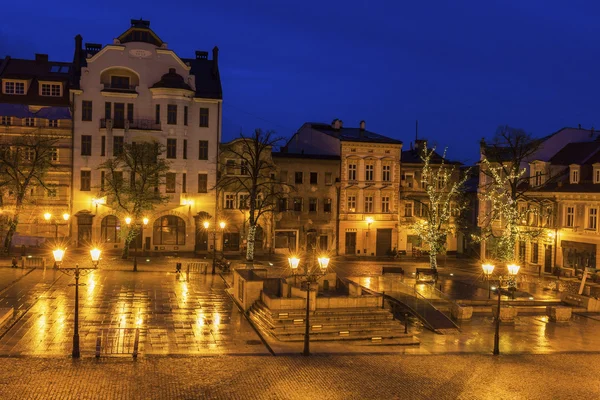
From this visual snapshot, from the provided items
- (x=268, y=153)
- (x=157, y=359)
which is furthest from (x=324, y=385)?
(x=268, y=153)

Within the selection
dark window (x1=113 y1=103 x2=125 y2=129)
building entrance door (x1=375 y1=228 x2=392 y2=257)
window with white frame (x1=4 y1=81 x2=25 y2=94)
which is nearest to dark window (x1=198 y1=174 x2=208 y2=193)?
dark window (x1=113 y1=103 x2=125 y2=129)

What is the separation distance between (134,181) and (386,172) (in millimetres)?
22678

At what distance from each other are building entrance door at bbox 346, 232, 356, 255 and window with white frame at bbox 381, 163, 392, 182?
5.75 m

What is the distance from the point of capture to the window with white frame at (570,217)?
46769 millimetres

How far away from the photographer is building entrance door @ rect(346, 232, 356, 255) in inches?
2255

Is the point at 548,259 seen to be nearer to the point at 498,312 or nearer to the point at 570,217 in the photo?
the point at 570,217

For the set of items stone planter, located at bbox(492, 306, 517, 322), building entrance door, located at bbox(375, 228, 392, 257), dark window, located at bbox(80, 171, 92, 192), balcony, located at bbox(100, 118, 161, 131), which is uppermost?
balcony, located at bbox(100, 118, 161, 131)

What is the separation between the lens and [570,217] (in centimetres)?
4700

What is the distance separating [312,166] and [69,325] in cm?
3370

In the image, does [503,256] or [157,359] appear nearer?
[157,359]

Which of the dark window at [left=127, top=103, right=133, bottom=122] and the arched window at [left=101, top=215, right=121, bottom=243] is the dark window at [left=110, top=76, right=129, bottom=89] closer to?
the dark window at [left=127, top=103, right=133, bottom=122]

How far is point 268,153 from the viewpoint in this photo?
178 feet

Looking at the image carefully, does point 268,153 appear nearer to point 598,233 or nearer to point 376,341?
point 598,233

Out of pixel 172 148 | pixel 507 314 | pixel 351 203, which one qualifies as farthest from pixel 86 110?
pixel 507 314
